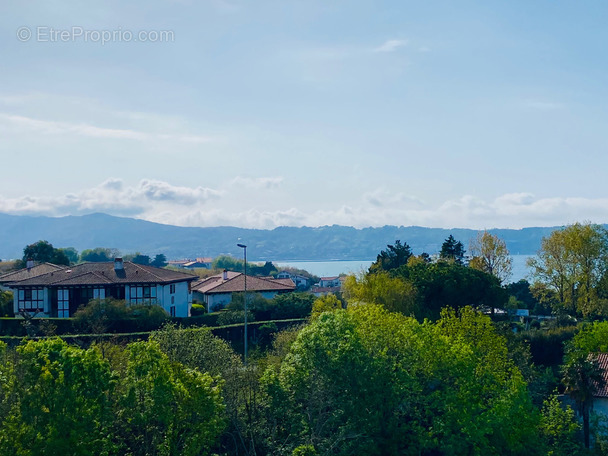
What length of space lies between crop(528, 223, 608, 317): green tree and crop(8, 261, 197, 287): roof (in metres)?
32.8

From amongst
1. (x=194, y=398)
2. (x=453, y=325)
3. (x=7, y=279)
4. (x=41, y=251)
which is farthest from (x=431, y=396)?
(x=41, y=251)

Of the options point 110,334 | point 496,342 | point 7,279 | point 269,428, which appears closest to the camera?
point 269,428

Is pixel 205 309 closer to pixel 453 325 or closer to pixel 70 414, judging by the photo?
pixel 453 325

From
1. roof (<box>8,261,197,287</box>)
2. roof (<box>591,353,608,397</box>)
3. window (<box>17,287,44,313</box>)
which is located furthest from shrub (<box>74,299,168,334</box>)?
roof (<box>591,353,608,397</box>)

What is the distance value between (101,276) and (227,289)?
1244 cm

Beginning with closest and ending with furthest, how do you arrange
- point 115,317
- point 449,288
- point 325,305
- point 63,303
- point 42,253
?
point 115,317
point 325,305
point 449,288
point 63,303
point 42,253

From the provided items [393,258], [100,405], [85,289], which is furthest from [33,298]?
[100,405]

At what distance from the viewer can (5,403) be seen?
24.3 m

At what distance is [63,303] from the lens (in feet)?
193

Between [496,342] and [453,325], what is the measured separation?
2482 millimetres

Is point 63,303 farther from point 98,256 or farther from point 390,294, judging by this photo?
point 98,256

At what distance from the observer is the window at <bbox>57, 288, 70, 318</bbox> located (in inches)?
2314

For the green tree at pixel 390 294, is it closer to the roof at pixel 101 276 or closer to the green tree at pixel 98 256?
the roof at pixel 101 276

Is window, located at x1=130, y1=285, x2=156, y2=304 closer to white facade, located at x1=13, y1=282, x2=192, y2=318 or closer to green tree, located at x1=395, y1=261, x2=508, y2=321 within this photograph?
white facade, located at x1=13, y1=282, x2=192, y2=318
